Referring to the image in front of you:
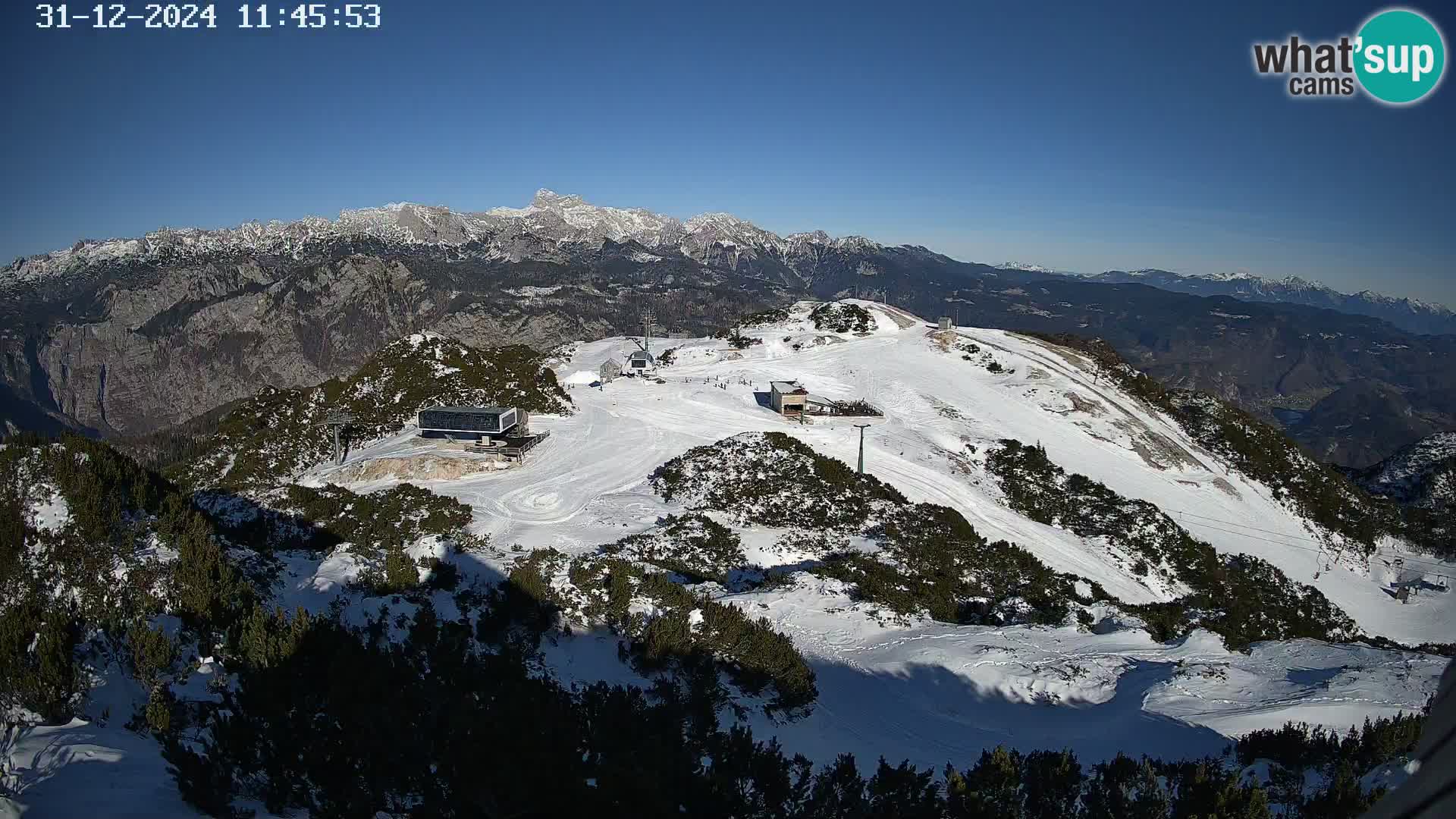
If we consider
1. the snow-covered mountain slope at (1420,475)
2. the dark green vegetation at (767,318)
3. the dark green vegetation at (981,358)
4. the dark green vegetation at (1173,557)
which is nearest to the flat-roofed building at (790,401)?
the dark green vegetation at (1173,557)

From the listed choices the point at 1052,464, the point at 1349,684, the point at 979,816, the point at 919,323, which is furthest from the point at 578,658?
the point at 919,323

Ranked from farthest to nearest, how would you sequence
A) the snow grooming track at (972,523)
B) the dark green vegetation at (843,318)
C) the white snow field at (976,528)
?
1. the dark green vegetation at (843,318)
2. the snow grooming track at (972,523)
3. the white snow field at (976,528)

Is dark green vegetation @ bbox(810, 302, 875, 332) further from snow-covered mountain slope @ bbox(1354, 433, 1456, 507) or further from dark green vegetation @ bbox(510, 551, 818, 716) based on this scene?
dark green vegetation @ bbox(510, 551, 818, 716)

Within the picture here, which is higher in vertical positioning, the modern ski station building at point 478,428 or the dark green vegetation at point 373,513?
the modern ski station building at point 478,428

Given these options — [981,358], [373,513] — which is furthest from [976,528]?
[981,358]

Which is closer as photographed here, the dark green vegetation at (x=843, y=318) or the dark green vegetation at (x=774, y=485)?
the dark green vegetation at (x=774, y=485)

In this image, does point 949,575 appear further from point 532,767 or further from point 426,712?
point 426,712

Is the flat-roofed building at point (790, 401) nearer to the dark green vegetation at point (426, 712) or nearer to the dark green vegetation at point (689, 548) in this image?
the dark green vegetation at point (689, 548)

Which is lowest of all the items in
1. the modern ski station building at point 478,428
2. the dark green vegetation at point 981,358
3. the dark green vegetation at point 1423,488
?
the dark green vegetation at point 1423,488
